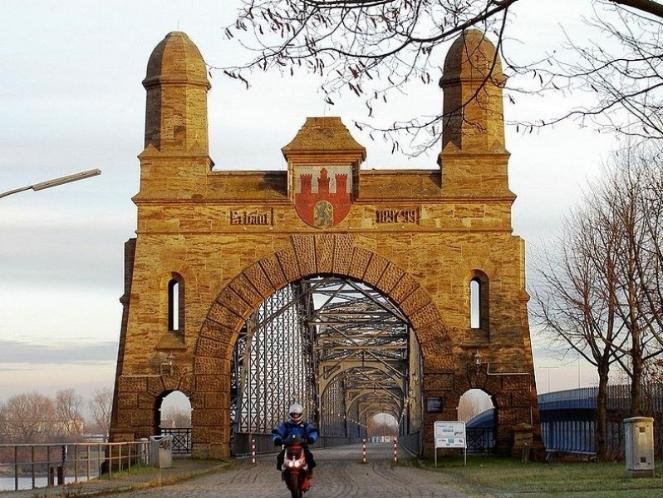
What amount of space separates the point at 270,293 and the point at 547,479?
15610mm

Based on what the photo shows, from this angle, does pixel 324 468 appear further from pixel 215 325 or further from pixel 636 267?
pixel 636 267

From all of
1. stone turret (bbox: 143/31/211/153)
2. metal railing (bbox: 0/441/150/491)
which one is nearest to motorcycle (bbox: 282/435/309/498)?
metal railing (bbox: 0/441/150/491)

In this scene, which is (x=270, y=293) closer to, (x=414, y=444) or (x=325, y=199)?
(x=325, y=199)

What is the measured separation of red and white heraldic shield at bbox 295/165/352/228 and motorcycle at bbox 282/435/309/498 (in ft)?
71.6

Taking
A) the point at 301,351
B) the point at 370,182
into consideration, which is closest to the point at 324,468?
the point at 370,182

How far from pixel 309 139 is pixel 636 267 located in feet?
33.6

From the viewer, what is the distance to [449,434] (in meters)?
38.0

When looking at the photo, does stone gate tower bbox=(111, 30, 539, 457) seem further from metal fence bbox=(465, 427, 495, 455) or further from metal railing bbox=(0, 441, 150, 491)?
metal railing bbox=(0, 441, 150, 491)

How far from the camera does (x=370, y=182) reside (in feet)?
138

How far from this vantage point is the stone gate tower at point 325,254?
136ft

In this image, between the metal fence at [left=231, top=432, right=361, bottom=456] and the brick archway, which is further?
the metal fence at [left=231, top=432, right=361, bottom=456]

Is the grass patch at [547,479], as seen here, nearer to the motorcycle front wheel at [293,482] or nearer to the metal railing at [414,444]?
the motorcycle front wheel at [293,482]

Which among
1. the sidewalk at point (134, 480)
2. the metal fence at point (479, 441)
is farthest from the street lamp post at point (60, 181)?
the metal fence at point (479, 441)

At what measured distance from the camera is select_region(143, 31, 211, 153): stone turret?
42.4m
